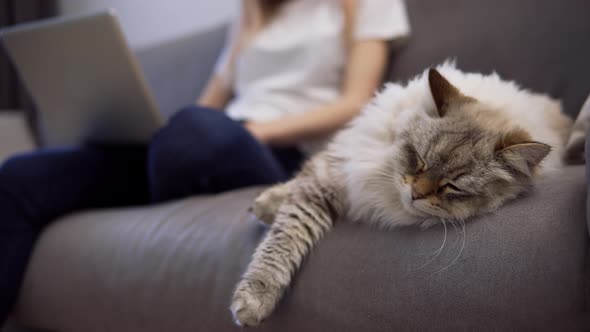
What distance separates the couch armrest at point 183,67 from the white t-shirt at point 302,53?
0.58m

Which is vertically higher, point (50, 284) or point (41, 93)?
point (41, 93)

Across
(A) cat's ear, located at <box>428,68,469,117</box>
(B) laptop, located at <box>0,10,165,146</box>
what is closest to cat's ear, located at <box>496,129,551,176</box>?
(A) cat's ear, located at <box>428,68,469,117</box>

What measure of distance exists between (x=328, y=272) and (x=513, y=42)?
1023 mm

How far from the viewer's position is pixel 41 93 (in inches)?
56.0

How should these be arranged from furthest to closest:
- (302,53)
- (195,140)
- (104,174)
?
(302,53)
(104,174)
(195,140)

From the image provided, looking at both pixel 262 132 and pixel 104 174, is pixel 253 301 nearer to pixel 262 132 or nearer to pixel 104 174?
pixel 262 132

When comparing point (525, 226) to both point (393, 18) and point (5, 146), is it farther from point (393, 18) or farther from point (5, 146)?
point (5, 146)

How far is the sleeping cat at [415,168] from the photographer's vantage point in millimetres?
827

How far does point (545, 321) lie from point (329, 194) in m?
0.51

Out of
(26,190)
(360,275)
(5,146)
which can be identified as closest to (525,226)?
(360,275)

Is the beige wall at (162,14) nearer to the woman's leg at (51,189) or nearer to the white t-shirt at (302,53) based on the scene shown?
the white t-shirt at (302,53)

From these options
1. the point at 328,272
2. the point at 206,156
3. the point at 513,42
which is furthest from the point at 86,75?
the point at 513,42

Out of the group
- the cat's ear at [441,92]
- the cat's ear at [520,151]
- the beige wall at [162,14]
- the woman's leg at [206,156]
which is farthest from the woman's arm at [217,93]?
the cat's ear at [520,151]

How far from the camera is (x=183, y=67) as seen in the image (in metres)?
2.42
